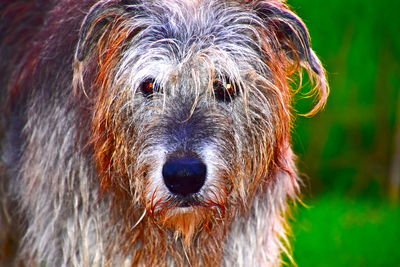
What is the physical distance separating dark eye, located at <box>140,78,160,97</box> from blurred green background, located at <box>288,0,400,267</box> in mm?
4436

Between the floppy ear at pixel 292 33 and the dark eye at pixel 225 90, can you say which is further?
the floppy ear at pixel 292 33

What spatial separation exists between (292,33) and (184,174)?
3.16 ft

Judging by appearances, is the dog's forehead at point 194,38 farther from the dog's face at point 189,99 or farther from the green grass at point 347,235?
the green grass at point 347,235

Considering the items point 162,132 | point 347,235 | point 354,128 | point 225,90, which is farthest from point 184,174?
point 354,128

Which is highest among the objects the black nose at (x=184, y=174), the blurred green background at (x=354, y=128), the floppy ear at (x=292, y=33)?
the floppy ear at (x=292, y=33)

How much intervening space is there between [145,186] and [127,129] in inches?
12.0

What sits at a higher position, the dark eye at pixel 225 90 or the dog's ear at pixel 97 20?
the dog's ear at pixel 97 20

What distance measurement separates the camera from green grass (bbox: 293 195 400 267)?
750 centimetres

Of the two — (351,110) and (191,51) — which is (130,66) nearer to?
(191,51)

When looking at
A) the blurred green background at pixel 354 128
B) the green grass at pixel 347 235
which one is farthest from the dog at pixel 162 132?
the blurred green background at pixel 354 128

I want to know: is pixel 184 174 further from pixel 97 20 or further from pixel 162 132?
pixel 97 20

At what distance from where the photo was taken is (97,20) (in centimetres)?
410

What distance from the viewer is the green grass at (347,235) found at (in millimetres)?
7504

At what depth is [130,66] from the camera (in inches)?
160
